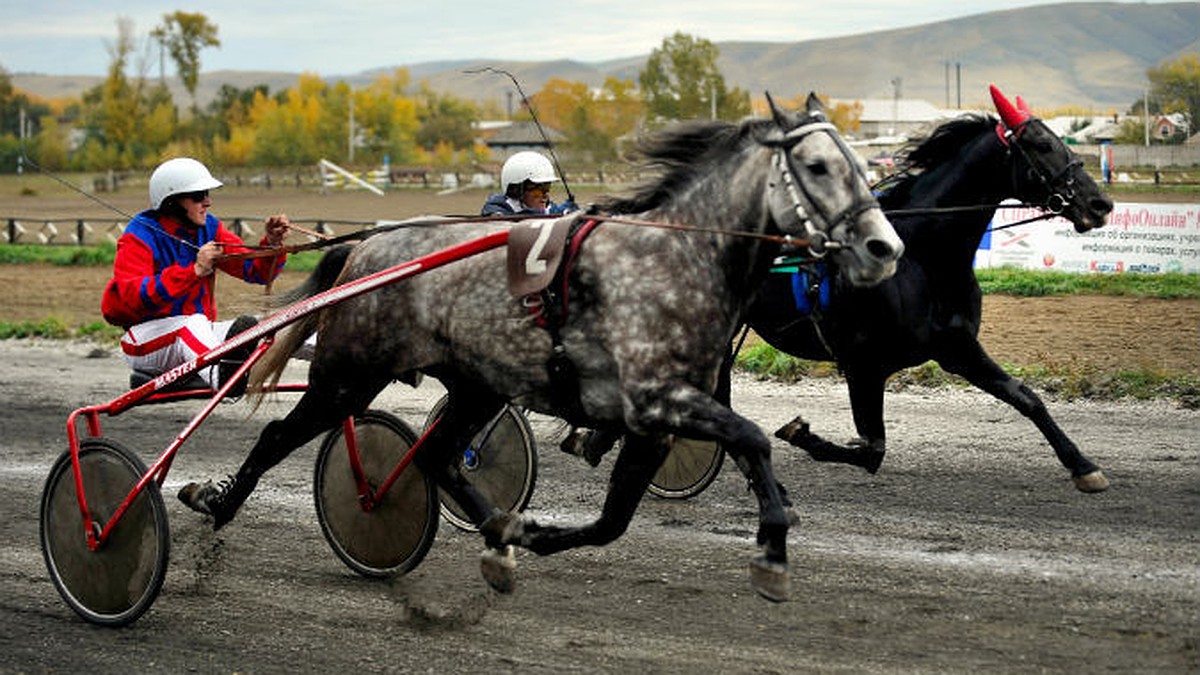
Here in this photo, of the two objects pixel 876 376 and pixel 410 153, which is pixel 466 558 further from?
pixel 410 153

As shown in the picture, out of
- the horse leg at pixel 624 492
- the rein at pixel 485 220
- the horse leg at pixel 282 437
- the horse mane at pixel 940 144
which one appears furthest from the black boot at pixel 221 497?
the horse mane at pixel 940 144

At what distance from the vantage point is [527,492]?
253 inches

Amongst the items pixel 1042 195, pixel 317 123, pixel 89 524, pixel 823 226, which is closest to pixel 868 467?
pixel 1042 195

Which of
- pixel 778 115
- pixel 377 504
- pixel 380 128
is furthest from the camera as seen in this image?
pixel 380 128

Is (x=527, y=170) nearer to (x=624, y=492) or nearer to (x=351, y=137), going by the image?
(x=624, y=492)

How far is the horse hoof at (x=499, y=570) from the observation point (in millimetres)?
5027

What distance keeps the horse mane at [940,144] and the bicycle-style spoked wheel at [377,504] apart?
2.56 metres

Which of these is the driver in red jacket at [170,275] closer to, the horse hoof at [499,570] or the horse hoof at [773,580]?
the horse hoof at [499,570]

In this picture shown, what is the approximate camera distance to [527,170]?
7.32 metres

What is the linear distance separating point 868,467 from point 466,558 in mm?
1850

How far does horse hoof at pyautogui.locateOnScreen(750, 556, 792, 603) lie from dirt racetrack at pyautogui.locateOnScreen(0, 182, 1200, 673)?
0.23 meters

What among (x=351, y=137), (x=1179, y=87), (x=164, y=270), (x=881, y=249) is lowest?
(x=164, y=270)

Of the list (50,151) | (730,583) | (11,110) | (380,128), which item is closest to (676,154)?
(730,583)

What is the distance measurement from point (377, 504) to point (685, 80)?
56894 millimetres
